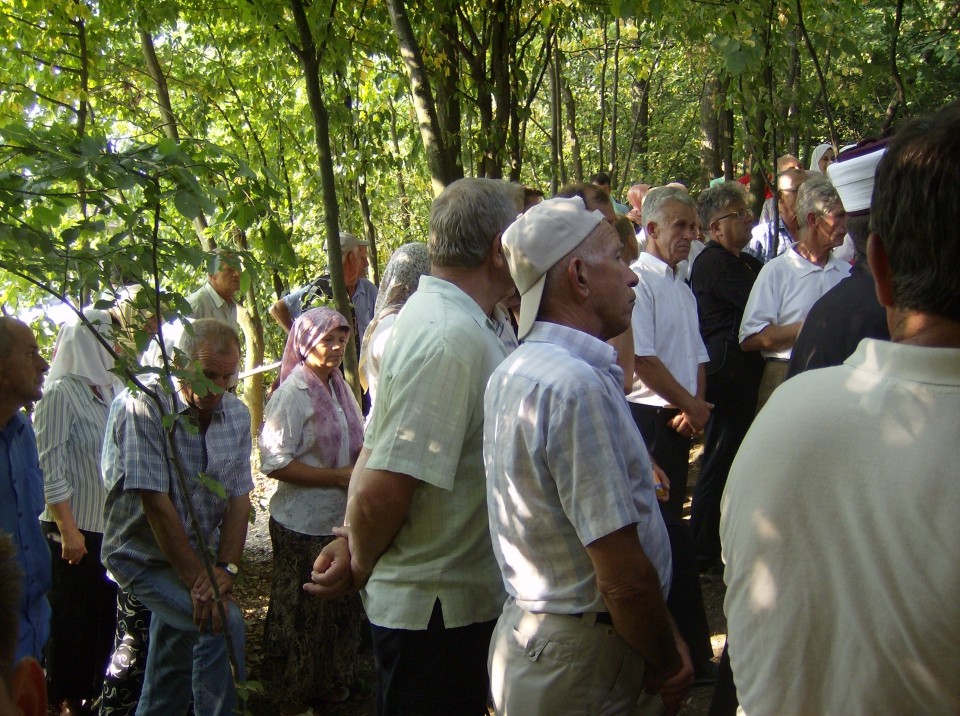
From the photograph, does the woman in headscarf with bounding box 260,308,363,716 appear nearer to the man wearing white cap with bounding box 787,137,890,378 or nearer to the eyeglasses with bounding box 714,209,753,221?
Answer: the man wearing white cap with bounding box 787,137,890,378

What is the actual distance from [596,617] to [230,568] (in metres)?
2.27

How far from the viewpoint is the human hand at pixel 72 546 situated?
471 cm

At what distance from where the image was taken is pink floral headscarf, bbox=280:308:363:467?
4531 millimetres

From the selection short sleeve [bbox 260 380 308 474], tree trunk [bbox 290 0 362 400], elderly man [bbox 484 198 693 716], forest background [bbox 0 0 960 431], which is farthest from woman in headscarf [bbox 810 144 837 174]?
elderly man [bbox 484 198 693 716]

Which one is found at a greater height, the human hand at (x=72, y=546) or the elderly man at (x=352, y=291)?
the elderly man at (x=352, y=291)

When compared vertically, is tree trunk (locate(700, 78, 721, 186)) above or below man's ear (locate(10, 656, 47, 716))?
above

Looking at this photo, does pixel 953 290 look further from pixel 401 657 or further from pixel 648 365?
pixel 648 365

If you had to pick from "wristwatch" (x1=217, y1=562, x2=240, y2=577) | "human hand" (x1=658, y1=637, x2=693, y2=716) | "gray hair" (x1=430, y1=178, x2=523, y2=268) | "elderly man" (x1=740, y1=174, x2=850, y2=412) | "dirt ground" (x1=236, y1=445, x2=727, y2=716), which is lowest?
"dirt ground" (x1=236, y1=445, x2=727, y2=716)

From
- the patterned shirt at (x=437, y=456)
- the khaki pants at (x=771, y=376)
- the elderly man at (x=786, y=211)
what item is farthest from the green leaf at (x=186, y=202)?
the elderly man at (x=786, y=211)

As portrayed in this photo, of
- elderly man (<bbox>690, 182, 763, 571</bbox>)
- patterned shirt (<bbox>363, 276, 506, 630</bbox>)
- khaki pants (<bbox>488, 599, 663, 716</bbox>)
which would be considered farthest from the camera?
elderly man (<bbox>690, 182, 763, 571</bbox>)

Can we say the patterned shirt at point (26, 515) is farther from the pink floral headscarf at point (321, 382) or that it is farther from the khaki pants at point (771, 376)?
the khaki pants at point (771, 376)

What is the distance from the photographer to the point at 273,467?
441cm

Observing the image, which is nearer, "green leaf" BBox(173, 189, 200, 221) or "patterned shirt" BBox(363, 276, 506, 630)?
"patterned shirt" BBox(363, 276, 506, 630)

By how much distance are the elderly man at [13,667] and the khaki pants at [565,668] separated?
1.20 m
